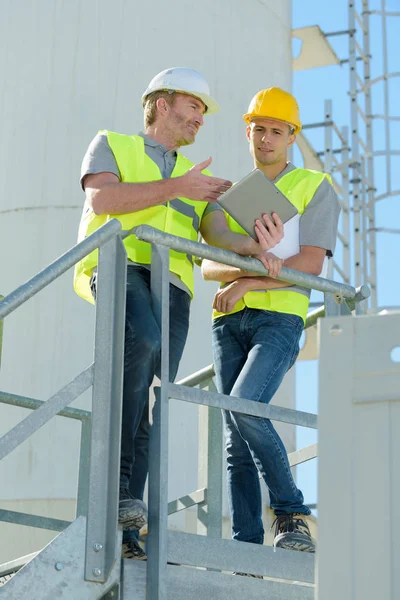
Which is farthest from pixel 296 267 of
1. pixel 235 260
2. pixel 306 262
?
pixel 235 260

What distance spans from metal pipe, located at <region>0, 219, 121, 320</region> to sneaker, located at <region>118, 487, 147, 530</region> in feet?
2.57

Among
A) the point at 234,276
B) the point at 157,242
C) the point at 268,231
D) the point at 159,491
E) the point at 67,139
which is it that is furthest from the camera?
the point at 67,139

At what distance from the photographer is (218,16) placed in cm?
917

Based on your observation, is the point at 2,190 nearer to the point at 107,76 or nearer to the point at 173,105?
the point at 107,76

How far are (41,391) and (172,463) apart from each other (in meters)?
0.97

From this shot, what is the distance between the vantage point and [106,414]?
423 cm

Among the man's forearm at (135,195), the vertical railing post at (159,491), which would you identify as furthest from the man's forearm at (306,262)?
the vertical railing post at (159,491)

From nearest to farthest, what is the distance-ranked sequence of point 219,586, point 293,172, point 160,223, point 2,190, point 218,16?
1. point 219,586
2. point 160,223
3. point 293,172
4. point 2,190
5. point 218,16

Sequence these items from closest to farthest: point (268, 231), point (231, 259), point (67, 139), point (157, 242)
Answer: point (157, 242)
point (231, 259)
point (268, 231)
point (67, 139)

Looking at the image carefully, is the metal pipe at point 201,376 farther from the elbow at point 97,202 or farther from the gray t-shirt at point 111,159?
the elbow at point 97,202

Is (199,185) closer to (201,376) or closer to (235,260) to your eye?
(235,260)

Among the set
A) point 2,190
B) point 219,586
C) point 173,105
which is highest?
point 2,190

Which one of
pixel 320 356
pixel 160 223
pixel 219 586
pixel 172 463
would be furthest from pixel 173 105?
pixel 172 463

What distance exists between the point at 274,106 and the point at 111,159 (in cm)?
79
